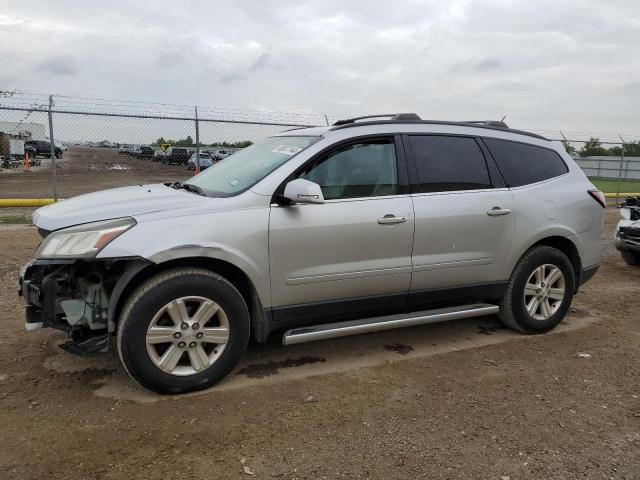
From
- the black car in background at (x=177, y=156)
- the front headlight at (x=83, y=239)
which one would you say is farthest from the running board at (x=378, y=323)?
the black car in background at (x=177, y=156)

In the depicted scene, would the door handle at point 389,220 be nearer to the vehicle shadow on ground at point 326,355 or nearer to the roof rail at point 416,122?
the roof rail at point 416,122

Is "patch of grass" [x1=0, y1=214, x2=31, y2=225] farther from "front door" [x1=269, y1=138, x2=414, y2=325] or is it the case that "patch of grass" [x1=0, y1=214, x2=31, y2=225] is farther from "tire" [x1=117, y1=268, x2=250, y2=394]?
"front door" [x1=269, y1=138, x2=414, y2=325]

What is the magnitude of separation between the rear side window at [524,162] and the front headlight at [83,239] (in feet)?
9.96

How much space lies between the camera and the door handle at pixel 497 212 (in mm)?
4247

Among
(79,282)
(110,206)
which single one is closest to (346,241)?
(110,206)

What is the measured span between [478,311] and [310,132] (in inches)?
78.4

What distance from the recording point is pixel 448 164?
→ 422 cm

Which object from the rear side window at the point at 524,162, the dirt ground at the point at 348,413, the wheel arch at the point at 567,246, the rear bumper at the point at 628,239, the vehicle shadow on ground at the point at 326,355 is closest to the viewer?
the dirt ground at the point at 348,413

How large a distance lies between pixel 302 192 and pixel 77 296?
1.57m

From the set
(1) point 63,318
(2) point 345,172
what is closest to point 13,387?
(1) point 63,318

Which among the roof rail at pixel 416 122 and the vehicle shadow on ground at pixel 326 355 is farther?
the roof rail at pixel 416 122

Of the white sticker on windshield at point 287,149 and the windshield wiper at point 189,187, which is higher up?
the white sticker on windshield at point 287,149

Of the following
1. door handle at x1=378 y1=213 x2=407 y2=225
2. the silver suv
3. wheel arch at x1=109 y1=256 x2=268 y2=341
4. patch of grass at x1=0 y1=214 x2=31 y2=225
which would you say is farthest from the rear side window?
patch of grass at x1=0 y1=214 x2=31 y2=225

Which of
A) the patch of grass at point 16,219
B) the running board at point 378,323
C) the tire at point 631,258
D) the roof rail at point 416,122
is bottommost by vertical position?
the tire at point 631,258
